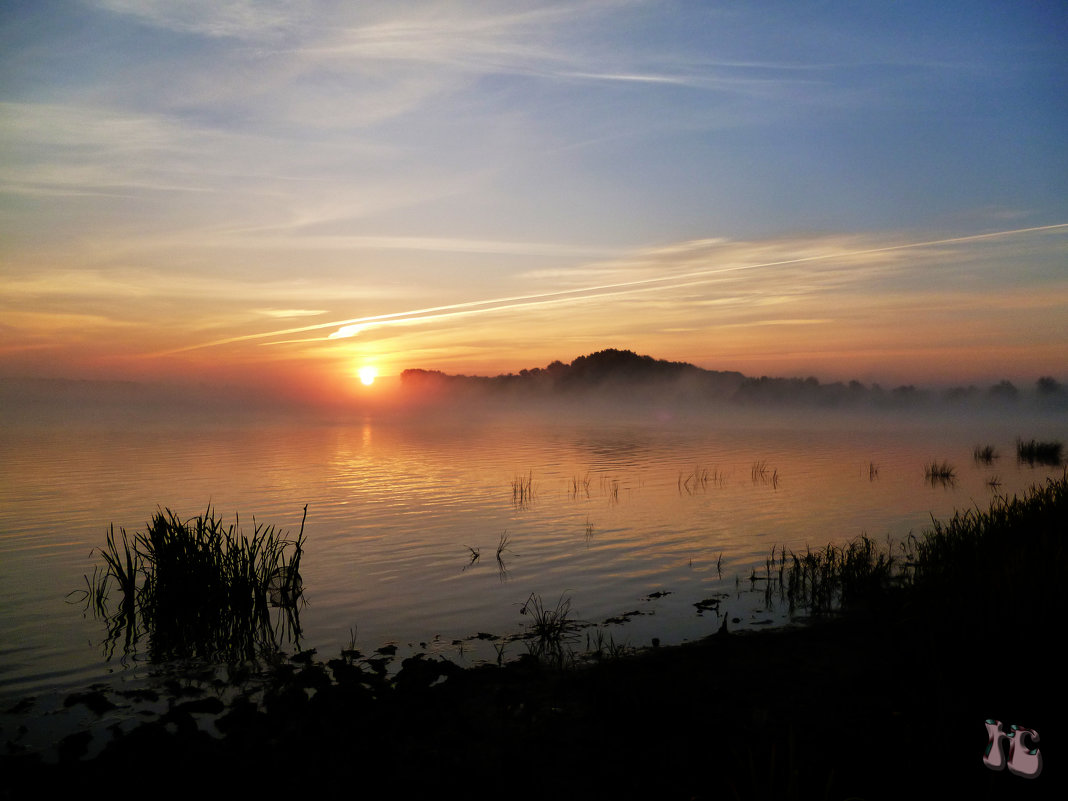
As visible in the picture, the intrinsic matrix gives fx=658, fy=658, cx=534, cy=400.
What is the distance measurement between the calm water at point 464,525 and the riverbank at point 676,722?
270 cm

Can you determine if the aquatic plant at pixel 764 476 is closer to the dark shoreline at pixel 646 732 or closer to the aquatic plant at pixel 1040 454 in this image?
the aquatic plant at pixel 1040 454

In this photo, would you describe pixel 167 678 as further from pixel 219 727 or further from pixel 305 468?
pixel 305 468

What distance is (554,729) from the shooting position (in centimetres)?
849

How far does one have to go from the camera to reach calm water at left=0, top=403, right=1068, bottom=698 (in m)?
14.4

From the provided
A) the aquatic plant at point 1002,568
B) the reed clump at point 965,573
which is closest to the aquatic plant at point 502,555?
the reed clump at point 965,573

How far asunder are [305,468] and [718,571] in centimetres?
3518

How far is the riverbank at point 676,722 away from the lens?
6.98 metres

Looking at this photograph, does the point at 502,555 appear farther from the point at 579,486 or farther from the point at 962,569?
the point at 579,486

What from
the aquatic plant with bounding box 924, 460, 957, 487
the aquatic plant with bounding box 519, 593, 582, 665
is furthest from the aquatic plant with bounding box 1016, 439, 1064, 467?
the aquatic plant with bounding box 519, 593, 582, 665

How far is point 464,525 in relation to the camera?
85.5ft

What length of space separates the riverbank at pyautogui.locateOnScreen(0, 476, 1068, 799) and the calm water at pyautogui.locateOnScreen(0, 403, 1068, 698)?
2.70m

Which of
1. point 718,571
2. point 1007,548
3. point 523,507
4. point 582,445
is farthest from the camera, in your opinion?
point 582,445

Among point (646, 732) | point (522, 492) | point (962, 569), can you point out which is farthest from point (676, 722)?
point (522, 492)

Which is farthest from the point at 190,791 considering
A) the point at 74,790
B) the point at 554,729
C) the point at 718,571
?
the point at 718,571
